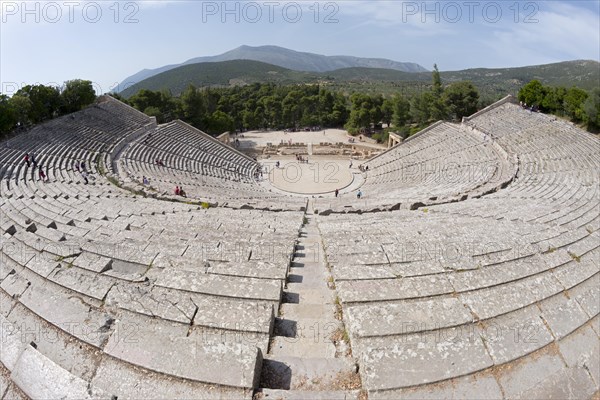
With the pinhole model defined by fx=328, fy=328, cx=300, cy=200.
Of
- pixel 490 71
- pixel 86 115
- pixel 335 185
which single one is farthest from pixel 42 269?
pixel 490 71

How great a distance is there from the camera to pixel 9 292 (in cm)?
460

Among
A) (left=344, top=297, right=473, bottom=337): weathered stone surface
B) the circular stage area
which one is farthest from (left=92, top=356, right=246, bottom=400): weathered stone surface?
the circular stage area

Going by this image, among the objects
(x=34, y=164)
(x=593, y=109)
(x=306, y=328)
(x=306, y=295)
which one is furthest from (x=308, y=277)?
(x=593, y=109)

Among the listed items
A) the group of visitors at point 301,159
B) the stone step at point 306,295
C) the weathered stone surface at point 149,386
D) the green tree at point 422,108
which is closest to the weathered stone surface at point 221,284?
the stone step at point 306,295

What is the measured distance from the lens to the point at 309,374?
11.6ft

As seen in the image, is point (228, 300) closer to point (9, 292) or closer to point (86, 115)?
point (9, 292)

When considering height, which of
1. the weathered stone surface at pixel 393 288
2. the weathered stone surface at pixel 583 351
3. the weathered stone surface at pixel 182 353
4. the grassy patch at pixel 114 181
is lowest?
the weathered stone surface at pixel 583 351

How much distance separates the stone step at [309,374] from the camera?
3404mm

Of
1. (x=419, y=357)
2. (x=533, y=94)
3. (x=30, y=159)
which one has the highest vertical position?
(x=533, y=94)

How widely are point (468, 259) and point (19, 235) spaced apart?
856 centimetres

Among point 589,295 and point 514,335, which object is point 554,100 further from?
point 514,335

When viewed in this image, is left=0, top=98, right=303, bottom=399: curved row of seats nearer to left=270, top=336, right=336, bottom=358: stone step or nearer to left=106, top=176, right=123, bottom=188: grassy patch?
left=270, top=336, right=336, bottom=358: stone step

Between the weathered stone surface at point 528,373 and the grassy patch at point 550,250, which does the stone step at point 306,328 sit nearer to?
the weathered stone surface at point 528,373

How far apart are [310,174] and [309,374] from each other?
2935 cm
